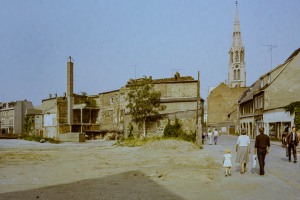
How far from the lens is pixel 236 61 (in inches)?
4791

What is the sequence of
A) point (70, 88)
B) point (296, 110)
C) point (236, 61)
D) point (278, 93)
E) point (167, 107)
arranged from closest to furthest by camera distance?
point (296, 110) → point (278, 93) → point (167, 107) → point (70, 88) → point (236, 61)

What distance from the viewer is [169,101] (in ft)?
132

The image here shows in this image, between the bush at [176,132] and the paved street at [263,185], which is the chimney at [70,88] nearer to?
the bush at [176,132]

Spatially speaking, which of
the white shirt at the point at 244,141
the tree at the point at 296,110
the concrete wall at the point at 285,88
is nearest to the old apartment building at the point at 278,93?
the concrete wall at the point at 285,88

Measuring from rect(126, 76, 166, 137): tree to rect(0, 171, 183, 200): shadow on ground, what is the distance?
2606cm

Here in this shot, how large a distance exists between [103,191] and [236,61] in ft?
392

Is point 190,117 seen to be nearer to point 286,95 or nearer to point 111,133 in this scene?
point 286,95

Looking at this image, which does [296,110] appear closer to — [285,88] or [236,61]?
[285,88]

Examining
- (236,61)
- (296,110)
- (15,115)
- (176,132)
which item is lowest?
(176,132)

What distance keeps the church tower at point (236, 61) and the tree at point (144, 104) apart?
8875 cm

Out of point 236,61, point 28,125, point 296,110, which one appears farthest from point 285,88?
point 236,61

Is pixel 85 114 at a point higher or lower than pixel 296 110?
lower

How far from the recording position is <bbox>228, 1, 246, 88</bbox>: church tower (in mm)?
120438

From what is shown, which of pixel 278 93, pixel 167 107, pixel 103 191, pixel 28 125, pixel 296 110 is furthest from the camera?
pixel 28 125
